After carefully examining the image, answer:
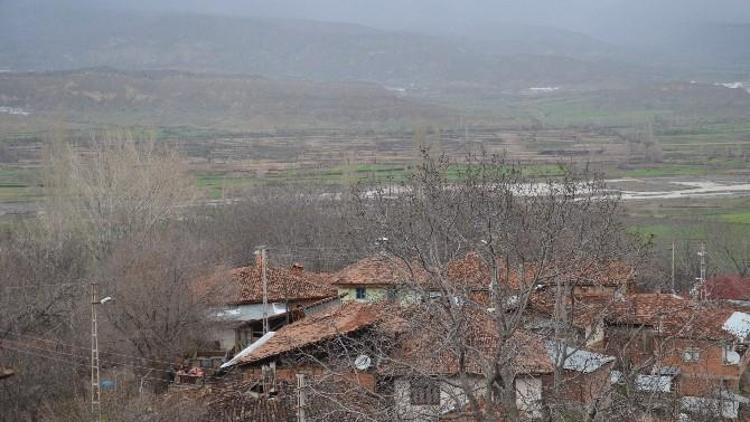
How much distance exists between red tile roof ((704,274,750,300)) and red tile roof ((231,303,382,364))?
46.4 ft

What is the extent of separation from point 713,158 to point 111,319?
232ft

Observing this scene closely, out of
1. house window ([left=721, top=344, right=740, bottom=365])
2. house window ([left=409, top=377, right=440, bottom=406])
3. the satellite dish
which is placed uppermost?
house window ([left=409, top=377, right=440, bottom=406])

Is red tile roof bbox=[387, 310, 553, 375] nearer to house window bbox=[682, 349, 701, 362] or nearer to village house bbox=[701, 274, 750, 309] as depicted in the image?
house window bbox=[682, 349, 701, 362]

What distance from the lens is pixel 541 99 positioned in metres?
167

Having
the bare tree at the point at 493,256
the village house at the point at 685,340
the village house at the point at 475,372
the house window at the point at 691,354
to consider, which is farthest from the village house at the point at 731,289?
the bare tree at the point at 493,256

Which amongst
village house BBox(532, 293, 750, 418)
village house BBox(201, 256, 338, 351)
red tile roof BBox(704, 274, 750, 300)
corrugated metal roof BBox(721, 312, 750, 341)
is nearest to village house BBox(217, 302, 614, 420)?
village house BBox(532, 293, 750, 418)

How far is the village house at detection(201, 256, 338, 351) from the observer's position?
2612cm

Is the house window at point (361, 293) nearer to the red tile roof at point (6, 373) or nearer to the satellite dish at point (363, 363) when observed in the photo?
the red tile roof at point (6, 373)

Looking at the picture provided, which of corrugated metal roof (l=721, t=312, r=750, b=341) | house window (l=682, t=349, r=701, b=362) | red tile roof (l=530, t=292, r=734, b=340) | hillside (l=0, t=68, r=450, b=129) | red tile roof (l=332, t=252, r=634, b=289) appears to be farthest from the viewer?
hillside (l=0, t=68, r=450, b=129)

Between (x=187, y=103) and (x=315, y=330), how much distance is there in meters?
120

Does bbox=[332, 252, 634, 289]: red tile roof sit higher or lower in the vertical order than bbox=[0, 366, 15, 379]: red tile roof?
higher

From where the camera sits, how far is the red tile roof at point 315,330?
18.2 meters

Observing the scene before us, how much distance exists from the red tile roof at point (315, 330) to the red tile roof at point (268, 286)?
19.9 ft

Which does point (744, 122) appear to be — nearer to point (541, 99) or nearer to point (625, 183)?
point (541, 99)
